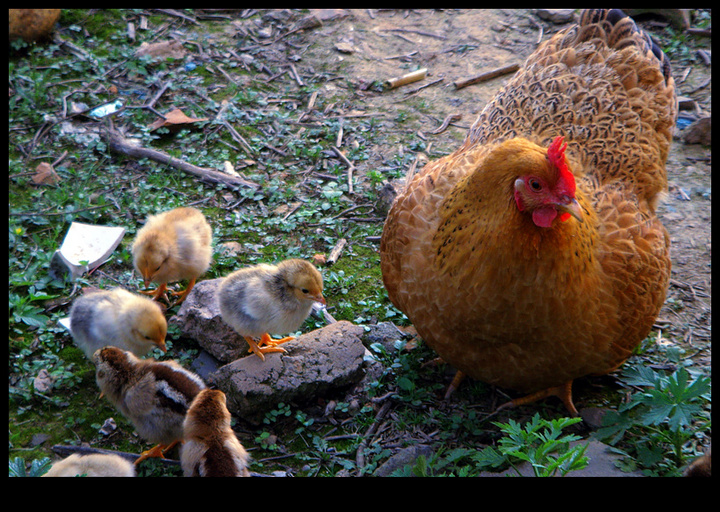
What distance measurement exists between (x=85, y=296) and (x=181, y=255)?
67 centimetres

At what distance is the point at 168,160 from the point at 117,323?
7.24ft

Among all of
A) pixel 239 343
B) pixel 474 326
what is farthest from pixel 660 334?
pixel 239 343

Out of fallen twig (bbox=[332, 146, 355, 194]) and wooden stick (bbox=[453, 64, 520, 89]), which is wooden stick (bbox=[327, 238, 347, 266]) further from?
wooden stick (bbox=[453, 64, 520, 89])

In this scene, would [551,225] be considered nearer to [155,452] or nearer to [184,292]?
[155,452]

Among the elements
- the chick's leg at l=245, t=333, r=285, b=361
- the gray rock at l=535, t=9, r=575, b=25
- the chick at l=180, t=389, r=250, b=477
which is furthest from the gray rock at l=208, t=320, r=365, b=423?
the gray rock at l=535, t=9, r=575, b=25

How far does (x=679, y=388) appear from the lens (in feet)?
9.82

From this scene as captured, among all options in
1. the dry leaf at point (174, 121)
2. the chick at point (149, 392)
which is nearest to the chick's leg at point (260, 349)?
the chick at point (149, 392)

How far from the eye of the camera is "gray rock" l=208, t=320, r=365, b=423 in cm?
351

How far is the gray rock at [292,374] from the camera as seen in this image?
11.5ft

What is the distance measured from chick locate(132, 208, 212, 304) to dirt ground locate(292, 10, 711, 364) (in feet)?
6.10

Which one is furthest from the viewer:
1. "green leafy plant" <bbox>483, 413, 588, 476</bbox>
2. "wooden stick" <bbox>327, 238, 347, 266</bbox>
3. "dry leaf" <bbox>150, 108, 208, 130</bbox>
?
"dry leaf" <bbox>150, 108, 208, 130</bbox>

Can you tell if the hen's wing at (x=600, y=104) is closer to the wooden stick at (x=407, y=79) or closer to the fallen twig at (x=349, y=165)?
the fallen twig at (x=349, y=165)

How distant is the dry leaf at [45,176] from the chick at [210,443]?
311 centimetres

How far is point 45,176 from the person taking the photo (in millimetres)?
5250
